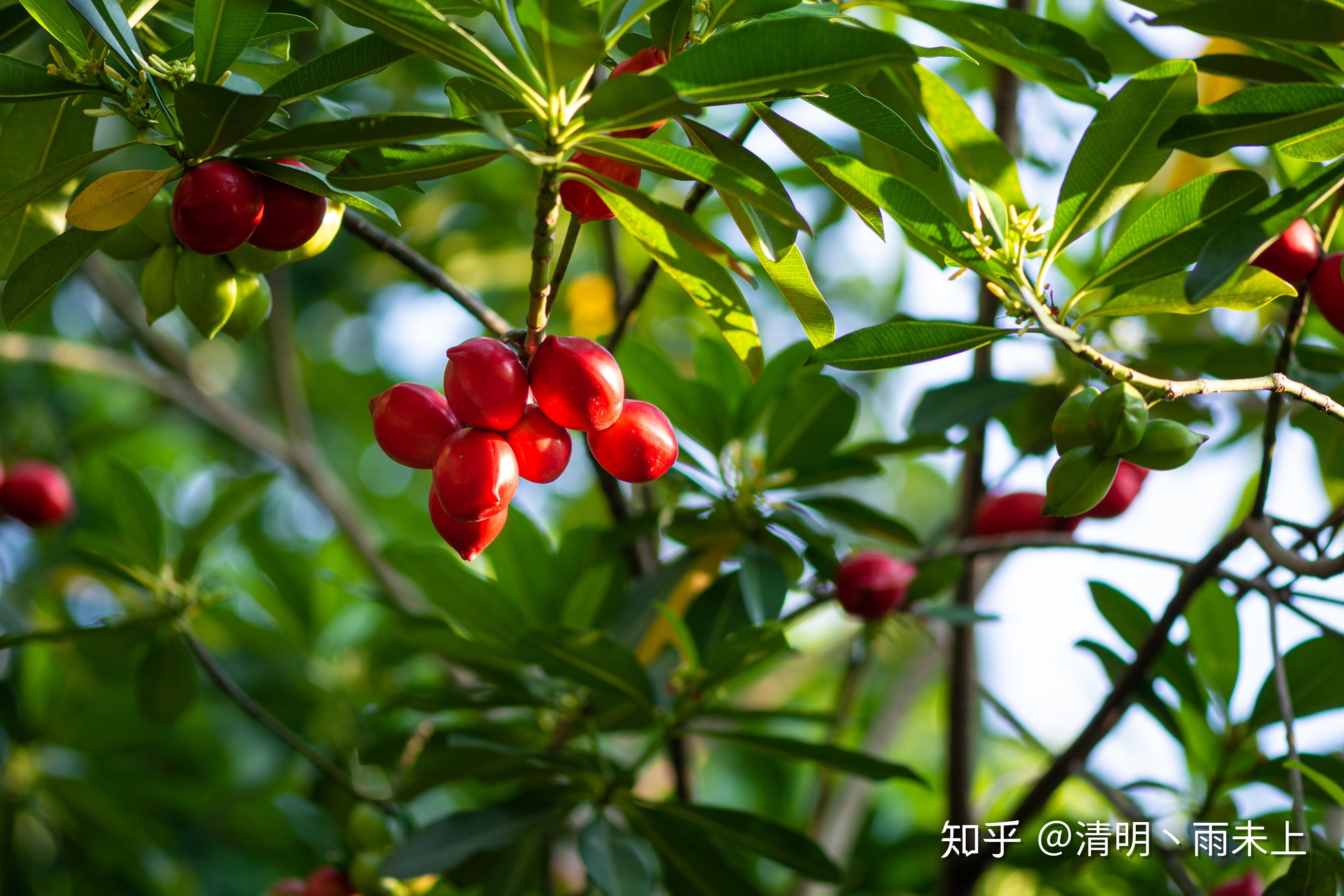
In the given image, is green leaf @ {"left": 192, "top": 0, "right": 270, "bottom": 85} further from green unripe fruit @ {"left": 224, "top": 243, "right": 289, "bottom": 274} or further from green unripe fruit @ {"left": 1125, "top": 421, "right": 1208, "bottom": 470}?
green unripe fruit @ {"left": 1125, "top": 421, "right": 1208, "bottom": 470}

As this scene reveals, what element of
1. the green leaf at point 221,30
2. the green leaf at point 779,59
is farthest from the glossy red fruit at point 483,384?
the green leaf at point 221,30

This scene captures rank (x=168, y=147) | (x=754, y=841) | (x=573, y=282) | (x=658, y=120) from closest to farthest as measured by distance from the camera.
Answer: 1. (x=658, y=120)
2. (x=168, y=147)
3. (x=754, y=841)
4. (x=573, y=282)

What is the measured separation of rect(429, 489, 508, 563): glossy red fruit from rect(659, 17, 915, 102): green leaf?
1.20ft

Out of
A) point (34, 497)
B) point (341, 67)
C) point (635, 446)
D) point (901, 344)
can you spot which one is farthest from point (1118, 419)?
point (34, 497)

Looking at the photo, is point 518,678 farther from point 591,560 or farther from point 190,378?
point 190,378

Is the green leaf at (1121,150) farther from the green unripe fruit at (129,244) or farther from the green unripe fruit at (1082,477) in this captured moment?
the green unripe fruit at (129,244)

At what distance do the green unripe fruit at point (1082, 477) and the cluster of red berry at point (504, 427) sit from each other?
34 cm

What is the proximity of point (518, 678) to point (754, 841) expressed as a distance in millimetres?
383

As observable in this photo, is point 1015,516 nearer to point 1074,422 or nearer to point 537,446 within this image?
point 1074,422

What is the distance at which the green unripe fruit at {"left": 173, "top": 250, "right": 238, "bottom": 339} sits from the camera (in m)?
1.04

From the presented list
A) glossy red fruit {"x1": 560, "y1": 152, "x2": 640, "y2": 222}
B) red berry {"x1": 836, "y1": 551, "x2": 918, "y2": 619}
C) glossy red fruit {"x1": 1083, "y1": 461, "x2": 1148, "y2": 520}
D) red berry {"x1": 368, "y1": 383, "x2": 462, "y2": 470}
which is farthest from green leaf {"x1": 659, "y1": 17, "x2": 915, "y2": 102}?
glossy red fruit {"x1": 1083, "y1": 461, "x2": 1148, "y2": 520}

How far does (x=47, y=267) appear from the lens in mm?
943

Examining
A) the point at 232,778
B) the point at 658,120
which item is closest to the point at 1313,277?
the point at 658,120

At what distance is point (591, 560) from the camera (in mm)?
1541
